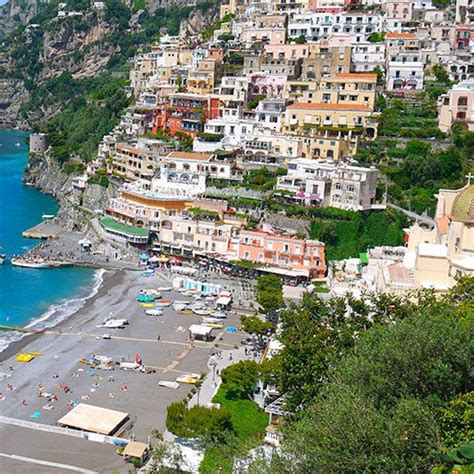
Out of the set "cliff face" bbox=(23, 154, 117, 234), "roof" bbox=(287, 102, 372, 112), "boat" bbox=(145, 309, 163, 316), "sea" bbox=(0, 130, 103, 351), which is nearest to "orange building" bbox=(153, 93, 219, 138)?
"cliff face" bbox=(23, 154, 117, 234)

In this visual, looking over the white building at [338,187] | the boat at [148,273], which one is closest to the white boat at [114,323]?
the boat at [148,273]

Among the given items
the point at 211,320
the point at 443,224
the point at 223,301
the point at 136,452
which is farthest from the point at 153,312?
the point at 443,224

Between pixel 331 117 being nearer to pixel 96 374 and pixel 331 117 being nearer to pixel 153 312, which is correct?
pixel 153 312

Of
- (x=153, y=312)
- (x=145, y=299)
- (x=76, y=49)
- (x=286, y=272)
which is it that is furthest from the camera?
(x=76, y=49)

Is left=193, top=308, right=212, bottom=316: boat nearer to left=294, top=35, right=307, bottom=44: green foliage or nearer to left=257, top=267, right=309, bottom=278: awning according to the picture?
left=257, top=267, right=309, bottom=278: awning

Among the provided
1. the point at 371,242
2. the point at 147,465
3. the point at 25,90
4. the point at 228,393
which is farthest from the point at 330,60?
the point at 25,90

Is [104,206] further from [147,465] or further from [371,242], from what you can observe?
[147,465]

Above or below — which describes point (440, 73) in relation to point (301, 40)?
below
